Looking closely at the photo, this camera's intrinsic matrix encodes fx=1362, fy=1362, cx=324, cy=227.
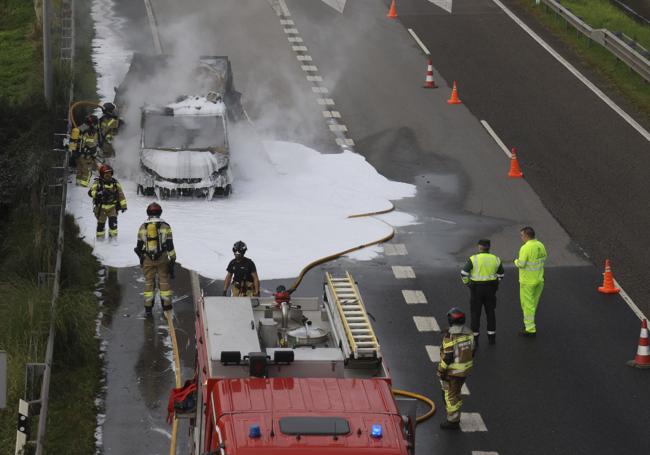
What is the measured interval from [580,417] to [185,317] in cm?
573

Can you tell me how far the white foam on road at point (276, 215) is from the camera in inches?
833

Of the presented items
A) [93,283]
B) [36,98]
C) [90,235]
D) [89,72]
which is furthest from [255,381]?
[89,72]

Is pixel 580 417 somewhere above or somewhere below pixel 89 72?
above

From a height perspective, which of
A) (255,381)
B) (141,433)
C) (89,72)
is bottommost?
(89,72)

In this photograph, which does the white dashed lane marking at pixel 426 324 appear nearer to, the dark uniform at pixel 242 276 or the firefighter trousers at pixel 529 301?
the firefighter trousers at pixel 529 301

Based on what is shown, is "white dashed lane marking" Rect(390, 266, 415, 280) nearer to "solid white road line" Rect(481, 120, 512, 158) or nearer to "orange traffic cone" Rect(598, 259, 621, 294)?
"orange traffic cone" Rect(598, 259, 621, 294)

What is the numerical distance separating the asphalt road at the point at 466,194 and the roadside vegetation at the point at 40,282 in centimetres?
42

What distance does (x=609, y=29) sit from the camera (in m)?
35.0

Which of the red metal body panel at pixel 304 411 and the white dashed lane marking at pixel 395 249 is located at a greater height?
the red metal body panel at pixel 304 411

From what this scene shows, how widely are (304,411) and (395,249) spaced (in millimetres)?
11044

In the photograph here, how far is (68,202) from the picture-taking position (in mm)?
23172

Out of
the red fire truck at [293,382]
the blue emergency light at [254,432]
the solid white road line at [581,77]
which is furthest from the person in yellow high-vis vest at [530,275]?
the solid white road line at [581,77]

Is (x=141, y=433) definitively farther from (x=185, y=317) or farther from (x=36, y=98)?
(x=36, y=98)

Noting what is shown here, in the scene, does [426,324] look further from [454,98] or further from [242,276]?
[454,98]
